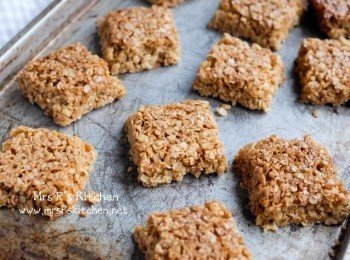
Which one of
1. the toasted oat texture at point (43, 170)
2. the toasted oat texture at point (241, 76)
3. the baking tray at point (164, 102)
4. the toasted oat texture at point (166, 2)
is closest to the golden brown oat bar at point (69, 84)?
the baking tray at point (164, 102)

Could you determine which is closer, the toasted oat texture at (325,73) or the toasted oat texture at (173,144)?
the toasted oat texture at (173,144)

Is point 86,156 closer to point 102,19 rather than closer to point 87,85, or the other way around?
point 87,85

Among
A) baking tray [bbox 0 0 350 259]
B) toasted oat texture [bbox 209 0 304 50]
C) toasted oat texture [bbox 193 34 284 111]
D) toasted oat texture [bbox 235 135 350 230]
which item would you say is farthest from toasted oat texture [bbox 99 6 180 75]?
toasted oat texture [bbox 235 135 350 230]

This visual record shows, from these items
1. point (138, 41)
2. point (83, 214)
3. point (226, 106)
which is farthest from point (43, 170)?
point (226, 106)

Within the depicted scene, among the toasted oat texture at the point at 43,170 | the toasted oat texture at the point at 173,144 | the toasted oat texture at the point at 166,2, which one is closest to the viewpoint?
the toasted oat texture at the point at 43,170

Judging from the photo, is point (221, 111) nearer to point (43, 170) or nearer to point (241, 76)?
point (241, 76)

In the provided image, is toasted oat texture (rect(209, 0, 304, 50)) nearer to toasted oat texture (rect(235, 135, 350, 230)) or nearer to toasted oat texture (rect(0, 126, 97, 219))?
toasted oat texture (rect(235, 135, 350, 230))

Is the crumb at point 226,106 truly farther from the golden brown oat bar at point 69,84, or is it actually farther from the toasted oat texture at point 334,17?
the toasted oat texture at point 334,17
